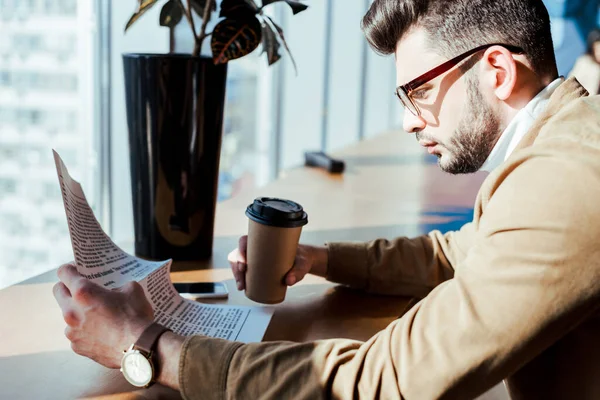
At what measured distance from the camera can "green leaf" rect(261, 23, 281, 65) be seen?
5.18ft

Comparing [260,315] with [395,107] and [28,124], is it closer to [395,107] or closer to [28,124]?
[28,124]

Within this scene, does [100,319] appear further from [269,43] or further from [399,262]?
[269,43]

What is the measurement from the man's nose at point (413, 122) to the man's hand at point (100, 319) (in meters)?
0.55

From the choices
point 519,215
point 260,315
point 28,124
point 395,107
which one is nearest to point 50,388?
point 260,315

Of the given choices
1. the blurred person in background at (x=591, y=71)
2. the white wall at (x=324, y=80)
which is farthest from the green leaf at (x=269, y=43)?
the blurred person in background at (x=591, y=71)

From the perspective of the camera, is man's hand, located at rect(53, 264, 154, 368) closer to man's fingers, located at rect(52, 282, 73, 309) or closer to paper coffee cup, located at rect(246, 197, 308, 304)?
man's fingers, located at rect(52, 282, 73, 309)

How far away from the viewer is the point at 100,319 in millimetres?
975

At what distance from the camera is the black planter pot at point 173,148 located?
146 centimetres

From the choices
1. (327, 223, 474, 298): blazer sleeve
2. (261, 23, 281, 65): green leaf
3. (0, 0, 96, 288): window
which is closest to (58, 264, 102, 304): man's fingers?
(327, 223, 474, 298): blazer sleeve

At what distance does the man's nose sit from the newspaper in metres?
0.41

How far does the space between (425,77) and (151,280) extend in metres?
0.57

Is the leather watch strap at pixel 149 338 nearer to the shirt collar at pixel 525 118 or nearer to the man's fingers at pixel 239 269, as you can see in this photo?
the man's fingers at pixel 239 269

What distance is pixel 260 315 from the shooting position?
1225 millimetres

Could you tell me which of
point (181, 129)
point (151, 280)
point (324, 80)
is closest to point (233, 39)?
point (181, 129)
